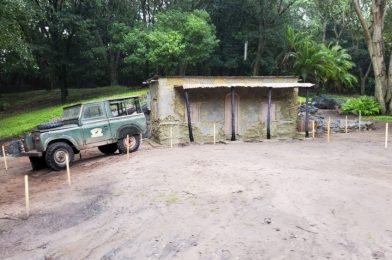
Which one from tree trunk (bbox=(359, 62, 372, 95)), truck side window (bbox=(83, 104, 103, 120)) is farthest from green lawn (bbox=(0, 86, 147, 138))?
tree trunk (bbox=(359, 62, 372, 95))

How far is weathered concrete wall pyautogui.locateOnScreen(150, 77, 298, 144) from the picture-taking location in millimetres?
18016

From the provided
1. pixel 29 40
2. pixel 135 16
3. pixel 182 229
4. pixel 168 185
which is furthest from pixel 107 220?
pixel 135 16

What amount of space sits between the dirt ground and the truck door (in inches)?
49.7

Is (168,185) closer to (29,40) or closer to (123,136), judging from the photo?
(123,136)

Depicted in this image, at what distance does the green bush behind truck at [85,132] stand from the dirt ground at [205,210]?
88cm

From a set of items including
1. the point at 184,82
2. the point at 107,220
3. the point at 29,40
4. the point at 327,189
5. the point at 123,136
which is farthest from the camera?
the point at 29,40

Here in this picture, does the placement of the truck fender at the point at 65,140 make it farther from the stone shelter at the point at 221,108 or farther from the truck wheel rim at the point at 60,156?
the stone shelter at the point at 221,108

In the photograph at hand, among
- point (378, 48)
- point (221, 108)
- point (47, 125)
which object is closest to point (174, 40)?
point (221, 108)

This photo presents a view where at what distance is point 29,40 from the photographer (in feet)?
102

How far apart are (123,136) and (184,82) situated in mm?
4813

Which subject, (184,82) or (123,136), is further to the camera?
(184,82)

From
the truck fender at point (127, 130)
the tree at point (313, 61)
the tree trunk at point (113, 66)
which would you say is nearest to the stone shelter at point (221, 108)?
the truck fender at point (127, 130)

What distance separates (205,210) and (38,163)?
824cm

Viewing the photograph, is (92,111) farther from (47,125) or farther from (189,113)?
(189,113)
